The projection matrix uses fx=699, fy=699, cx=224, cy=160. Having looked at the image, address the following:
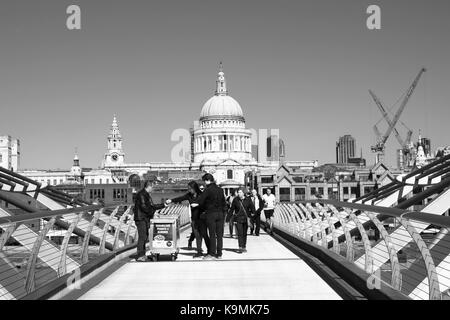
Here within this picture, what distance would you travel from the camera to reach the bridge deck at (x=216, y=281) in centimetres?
926

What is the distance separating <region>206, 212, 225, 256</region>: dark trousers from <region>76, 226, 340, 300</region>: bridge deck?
12.0 inches

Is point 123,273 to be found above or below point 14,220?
below

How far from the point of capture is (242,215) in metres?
18.0

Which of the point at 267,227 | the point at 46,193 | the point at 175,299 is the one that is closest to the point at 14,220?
the point at 175,299

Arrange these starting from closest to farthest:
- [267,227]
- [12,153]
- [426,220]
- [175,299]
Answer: [426,220] → [175,299] → [267,227] → [12,153]

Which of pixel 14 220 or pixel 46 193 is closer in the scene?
pixel 14 220

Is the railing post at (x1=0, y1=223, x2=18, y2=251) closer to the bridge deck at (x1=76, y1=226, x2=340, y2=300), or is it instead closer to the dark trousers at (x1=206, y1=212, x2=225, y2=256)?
the bridge deck at (x1=76, y1=226, x2=340, y2=300)

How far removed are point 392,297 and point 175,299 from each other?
2.70 meters

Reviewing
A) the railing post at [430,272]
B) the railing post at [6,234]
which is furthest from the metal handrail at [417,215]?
the railing post at [6,234]

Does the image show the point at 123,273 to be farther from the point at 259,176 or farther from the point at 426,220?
the point at 259,176

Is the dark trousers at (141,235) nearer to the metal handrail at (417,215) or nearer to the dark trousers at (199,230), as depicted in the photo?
the dark trousers at (199,230)

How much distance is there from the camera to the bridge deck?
364 inches

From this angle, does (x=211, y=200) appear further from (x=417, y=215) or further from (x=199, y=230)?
(x=417, y=215)
